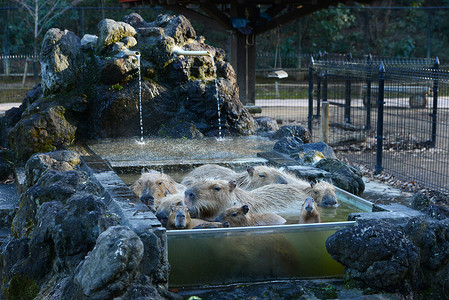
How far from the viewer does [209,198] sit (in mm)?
4461

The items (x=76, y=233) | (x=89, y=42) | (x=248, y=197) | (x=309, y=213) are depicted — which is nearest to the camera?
(x=76, y=233)

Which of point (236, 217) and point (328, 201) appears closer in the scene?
point (236, 217)

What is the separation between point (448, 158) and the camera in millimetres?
9828

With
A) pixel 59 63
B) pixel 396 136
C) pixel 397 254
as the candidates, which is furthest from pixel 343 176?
pixel 396 136

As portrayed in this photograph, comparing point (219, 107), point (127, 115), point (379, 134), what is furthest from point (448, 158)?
point (127, 115)

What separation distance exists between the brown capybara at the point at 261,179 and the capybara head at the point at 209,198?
3.06ft

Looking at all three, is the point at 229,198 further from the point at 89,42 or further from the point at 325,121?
the point at 325,121

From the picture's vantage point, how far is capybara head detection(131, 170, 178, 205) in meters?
4.91

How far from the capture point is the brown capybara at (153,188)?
491 centimetres

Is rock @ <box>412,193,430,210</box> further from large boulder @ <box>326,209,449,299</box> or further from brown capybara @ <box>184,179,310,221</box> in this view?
brown capybara @ <box>184,179,310,221</box>

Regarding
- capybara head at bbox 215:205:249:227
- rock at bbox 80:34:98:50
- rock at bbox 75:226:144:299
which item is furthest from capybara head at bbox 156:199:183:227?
rock at bbox 80:34:98:50

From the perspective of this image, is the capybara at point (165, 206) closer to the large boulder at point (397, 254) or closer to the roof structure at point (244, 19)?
the large boulder at point (397, 254)

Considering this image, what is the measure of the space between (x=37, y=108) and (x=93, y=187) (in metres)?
3.93

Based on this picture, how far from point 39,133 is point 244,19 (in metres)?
6.59
